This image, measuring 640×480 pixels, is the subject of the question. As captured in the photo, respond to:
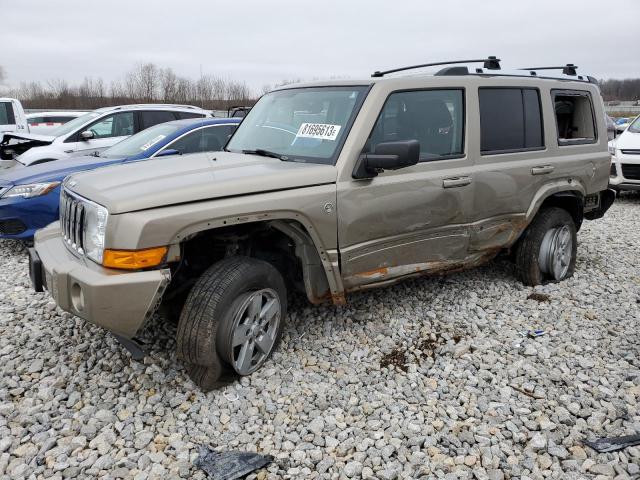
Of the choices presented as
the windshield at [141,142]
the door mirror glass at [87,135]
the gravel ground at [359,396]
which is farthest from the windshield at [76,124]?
the gravel ground at [359,396]

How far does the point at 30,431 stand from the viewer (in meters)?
2.94

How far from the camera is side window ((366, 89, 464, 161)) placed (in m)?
3.73

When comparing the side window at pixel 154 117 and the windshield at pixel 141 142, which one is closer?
the windshield at pixel 141 142

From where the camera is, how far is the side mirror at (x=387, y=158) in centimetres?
334

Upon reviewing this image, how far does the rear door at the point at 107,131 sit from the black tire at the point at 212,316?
6829 millimetres

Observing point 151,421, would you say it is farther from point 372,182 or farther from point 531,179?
point 531,179

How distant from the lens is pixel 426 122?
399 centimetres

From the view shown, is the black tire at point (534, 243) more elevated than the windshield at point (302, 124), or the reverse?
the windshield at point (302, 124)

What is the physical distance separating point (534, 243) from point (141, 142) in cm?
488

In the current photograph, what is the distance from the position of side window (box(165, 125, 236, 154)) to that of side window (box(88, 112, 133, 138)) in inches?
123

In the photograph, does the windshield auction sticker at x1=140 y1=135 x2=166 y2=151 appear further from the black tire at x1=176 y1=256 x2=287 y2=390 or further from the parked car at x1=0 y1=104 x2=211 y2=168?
the black tire at x1=176 y1=256 x2=287 y2=390

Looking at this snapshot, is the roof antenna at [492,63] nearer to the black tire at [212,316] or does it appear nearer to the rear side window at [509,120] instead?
the rear side window at [509,120]

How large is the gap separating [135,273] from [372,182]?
64.2 inches

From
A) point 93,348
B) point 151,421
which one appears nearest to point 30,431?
point 151,421
